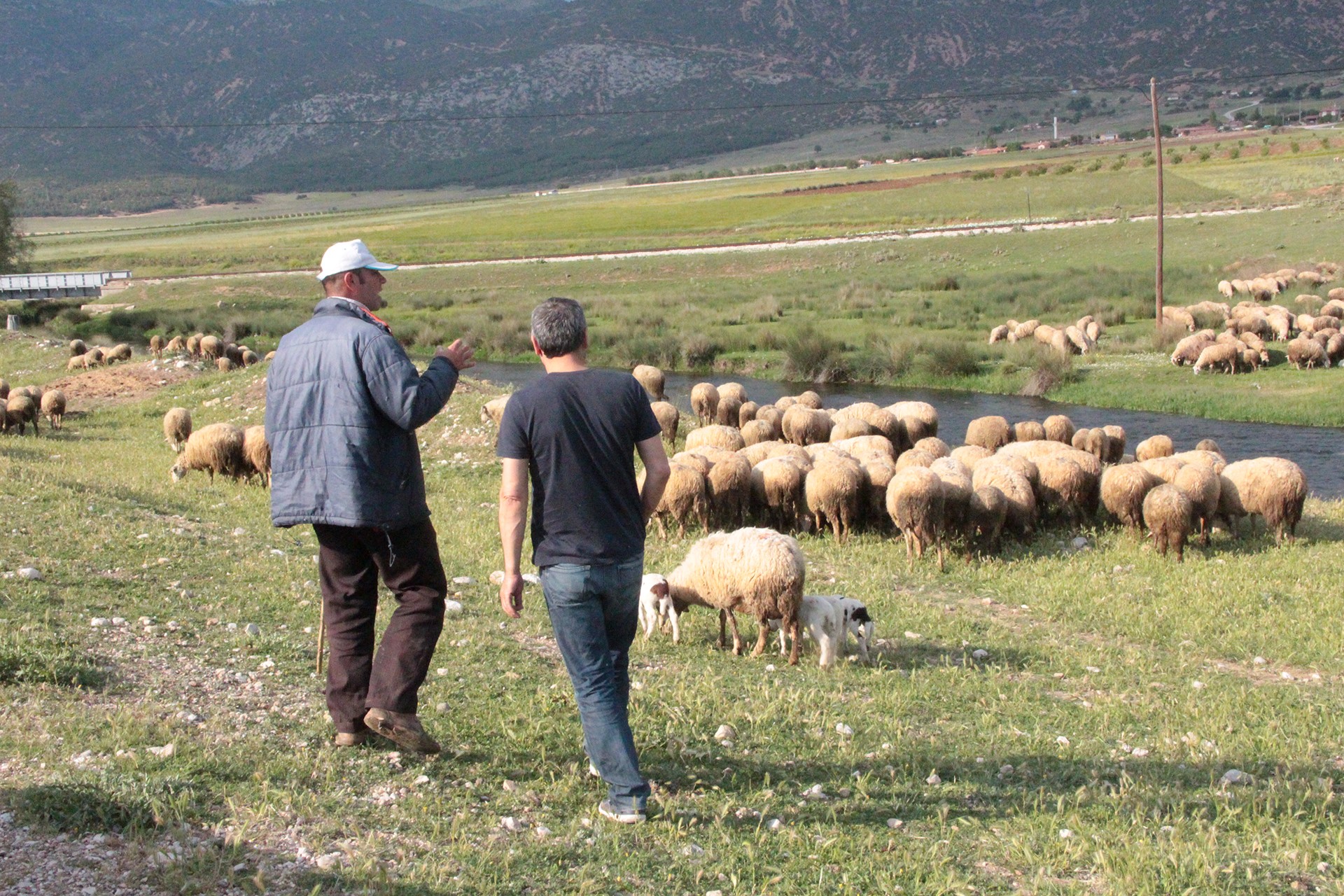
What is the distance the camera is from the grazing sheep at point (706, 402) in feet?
73.4

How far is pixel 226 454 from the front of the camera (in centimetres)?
1578

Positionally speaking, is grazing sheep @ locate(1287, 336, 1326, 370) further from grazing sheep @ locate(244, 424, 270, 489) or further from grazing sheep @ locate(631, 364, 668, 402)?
grazing sheep @ locate(244, 424, 270, 489)

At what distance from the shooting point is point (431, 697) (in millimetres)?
6598

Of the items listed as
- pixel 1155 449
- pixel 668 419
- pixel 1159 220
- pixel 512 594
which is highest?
pixel 1159 220

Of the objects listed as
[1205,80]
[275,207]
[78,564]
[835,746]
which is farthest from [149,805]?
[1205,80]

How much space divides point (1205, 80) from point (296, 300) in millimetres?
175285

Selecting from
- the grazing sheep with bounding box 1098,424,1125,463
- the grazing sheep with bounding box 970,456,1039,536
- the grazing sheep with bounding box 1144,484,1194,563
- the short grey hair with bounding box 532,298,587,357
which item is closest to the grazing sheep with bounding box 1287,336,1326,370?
the grazing sheep with bounding box 1098,424,1125,463

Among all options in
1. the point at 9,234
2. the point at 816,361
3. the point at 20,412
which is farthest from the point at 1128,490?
the point at 9,234

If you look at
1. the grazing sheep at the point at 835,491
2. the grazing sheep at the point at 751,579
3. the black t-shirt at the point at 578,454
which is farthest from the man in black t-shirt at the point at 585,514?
the grazing sheep at the point at 835,491

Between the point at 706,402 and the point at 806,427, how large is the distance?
4.85m

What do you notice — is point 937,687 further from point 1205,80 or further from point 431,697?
point 1205,80

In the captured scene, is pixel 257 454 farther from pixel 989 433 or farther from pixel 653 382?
pixel 989 433

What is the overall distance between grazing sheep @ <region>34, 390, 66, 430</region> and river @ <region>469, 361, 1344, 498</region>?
27.0 ft

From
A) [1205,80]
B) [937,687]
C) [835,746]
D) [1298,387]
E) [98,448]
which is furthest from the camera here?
[1205,80]
